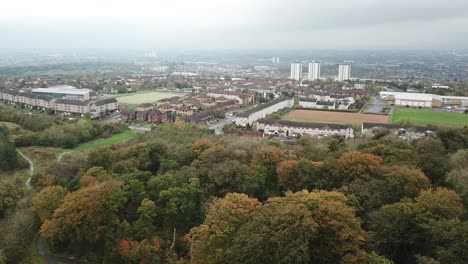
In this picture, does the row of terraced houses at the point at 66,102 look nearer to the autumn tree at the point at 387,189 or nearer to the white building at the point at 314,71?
the autumn tree at the point at 387,189

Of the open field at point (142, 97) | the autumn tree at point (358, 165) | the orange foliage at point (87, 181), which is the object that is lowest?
the open field at point (142, 97)

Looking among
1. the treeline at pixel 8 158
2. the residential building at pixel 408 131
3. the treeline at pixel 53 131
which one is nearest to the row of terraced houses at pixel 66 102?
the treeline at pixel 53 131

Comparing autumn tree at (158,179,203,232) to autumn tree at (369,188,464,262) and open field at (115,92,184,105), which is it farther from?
open field at (115,92,184,105)

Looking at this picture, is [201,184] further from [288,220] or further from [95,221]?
[288,220]

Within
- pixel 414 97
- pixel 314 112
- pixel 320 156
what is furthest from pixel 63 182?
pixel 414 97

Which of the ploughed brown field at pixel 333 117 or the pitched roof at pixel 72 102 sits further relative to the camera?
the pitched roof at pixel 72 102
